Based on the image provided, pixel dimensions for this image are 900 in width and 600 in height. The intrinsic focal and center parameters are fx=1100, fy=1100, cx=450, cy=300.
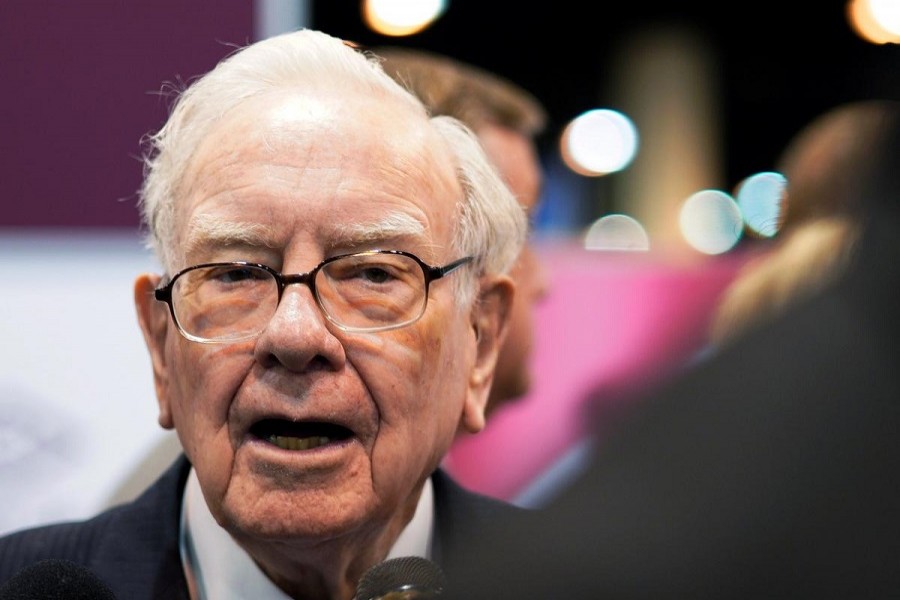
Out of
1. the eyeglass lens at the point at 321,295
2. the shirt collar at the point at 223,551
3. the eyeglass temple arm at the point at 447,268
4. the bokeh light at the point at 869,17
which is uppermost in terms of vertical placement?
the bokeh light at the point at 869,17

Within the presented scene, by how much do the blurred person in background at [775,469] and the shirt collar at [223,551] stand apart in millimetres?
1007

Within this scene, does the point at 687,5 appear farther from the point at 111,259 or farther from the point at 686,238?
the point at 111,259

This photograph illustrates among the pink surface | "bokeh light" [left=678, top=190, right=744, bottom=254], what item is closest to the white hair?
the pink surface

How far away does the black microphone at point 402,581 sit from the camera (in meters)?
1.16

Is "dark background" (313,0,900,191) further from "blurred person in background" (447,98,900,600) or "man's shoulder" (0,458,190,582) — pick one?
"blurred person in background" (447,98,900,600)

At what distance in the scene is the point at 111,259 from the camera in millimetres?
2475

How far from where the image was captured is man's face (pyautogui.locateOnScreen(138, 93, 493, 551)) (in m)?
1.39

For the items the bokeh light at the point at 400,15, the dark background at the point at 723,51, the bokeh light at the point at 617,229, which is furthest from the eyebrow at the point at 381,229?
the bokeh light at the point at 617,229

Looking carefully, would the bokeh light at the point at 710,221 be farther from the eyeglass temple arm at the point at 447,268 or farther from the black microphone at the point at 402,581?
the black microphone at the point at 402,581

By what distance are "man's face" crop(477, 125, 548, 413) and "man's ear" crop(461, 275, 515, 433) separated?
741 mm

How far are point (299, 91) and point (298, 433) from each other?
1.58ft

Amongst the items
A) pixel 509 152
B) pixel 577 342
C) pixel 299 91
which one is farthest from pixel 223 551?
pixel 577 342

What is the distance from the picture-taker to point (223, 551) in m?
1.57

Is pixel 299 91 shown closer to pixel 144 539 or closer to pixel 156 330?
pixel 156 330
